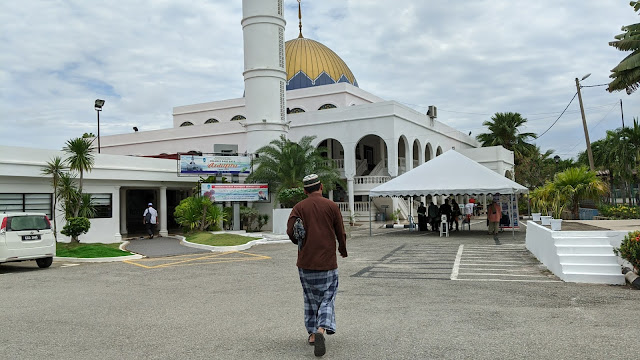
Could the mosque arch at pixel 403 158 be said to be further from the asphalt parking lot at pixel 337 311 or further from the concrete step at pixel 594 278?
the concrete step at pixel 594 278

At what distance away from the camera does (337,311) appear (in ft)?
23.6

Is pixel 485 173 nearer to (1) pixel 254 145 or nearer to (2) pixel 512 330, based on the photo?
(1) pixel 254 145

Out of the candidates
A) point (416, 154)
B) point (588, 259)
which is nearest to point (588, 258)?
point (588, 259)

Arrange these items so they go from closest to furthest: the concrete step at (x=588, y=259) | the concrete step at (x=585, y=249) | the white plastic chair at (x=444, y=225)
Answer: the concrete step at (x=588, y=259) → the concrete step at (x=585, y=249) → the white plastic chair at (x=444, y=225)

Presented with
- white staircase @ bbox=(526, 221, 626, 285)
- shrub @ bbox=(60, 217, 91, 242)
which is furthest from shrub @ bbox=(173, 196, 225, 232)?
white staircase @ bbox=(526, 221, 626, 285)

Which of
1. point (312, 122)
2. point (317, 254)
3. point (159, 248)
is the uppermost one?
point (312, 122)

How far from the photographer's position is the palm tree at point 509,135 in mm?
46500

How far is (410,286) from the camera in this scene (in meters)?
9.30

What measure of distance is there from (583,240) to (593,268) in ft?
2.81

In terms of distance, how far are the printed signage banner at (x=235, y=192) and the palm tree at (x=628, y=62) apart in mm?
15240

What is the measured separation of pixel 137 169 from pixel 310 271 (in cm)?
1998

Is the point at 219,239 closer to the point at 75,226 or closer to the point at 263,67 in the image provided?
the point at 75,226

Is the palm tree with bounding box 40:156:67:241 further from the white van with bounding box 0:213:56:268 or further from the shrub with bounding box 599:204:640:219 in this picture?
the shrub with bounding box 599:204:640:219

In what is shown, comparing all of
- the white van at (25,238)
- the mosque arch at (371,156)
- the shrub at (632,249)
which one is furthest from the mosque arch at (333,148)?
the shrub at (632,249)
